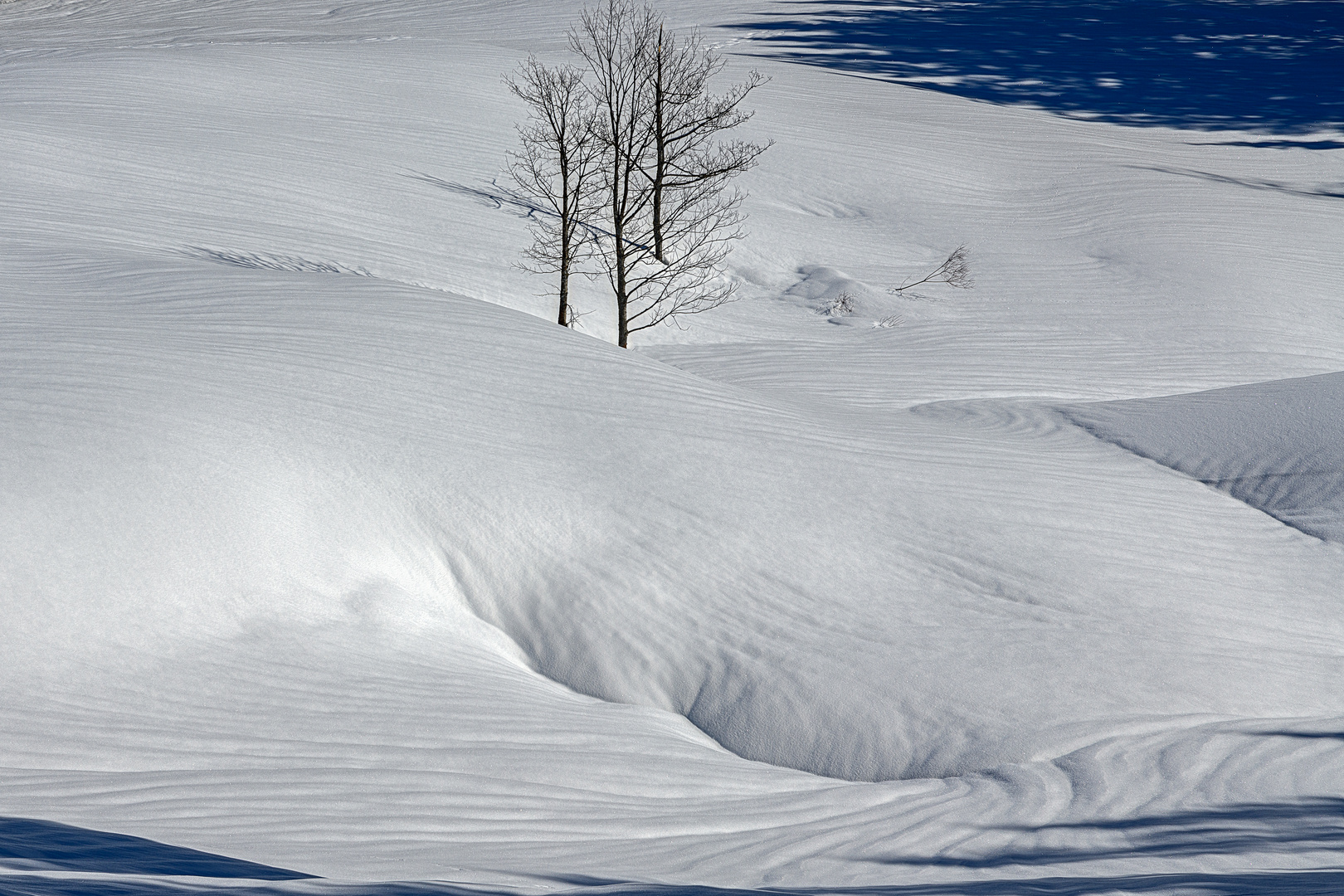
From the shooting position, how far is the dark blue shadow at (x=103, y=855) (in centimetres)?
369

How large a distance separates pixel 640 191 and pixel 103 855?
44.1ft

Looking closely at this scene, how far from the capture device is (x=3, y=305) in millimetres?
7781

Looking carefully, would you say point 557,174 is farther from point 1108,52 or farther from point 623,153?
point 1108,52

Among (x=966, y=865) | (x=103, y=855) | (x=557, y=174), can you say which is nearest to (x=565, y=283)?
(x=557, y=174)

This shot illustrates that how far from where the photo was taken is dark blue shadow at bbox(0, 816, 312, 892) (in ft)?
12.1

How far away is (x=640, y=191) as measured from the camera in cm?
1628

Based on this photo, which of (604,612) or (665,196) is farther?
(665,196)

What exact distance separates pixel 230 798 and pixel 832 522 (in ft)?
12.1

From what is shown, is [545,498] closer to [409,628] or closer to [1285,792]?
[409,628]

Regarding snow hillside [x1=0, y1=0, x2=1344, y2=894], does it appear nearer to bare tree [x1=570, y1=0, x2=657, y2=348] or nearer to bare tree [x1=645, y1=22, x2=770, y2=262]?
bare tree [x1=570, y1=0, x2=657, y2=348]

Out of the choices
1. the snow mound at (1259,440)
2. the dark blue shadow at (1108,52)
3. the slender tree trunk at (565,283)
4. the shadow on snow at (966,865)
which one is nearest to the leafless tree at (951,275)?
the slender tree trunk at (565,283)

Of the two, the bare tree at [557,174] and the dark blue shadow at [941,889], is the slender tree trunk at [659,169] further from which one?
the dark blue shadow at [941,889]

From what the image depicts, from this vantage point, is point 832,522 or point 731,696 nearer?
point 731,696

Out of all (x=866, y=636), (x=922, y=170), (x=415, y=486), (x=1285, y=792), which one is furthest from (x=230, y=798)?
(x=922, y=170)
